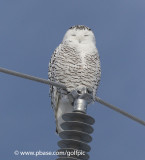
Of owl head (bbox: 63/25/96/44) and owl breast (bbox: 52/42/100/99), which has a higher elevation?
owl head (bbox: 63/25/96/44)

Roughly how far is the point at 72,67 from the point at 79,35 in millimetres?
809

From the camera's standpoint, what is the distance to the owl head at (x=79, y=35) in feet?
22.9

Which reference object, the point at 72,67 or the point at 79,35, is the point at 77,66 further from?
the point at 79,35

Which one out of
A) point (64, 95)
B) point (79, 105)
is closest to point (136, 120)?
point (79, 105)

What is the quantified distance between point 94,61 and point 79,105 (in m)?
2.76

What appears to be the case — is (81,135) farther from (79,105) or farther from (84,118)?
(79,105)

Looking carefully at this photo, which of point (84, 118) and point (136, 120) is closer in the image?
point (84, 118)

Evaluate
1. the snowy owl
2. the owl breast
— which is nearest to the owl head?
the snowy owl

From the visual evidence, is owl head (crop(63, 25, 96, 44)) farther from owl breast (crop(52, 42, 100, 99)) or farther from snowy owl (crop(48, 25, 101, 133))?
owl breast (crop(52, 42, 100, 99))

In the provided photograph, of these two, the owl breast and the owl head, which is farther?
the owl head

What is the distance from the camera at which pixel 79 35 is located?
7.05m

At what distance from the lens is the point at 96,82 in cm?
664

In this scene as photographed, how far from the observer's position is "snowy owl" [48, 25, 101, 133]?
638cm

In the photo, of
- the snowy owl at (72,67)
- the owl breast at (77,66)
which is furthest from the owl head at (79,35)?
the owl breast at (77,66)
